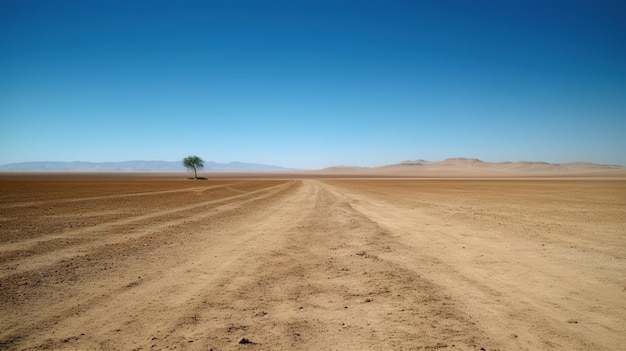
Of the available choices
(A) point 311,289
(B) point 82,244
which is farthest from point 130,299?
(B) point 82,244

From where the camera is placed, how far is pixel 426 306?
4.75m

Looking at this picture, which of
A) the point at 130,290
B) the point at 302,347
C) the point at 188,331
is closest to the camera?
the point at 302,347

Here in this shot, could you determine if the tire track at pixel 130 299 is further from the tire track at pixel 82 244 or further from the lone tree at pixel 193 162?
the lone tree at pixel 193 162

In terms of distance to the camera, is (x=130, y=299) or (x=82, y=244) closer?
(x=130, y=299)

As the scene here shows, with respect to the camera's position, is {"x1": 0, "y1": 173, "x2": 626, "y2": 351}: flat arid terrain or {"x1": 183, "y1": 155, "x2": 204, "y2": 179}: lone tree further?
{"x1": 183, "y1": 155, "x2": 204, "y2": 179}: lone tree

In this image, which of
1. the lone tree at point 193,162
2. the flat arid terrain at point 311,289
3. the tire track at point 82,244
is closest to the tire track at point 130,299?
the flat arid terrain at point 311,289

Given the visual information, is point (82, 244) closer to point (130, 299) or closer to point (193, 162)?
point (130, 299)

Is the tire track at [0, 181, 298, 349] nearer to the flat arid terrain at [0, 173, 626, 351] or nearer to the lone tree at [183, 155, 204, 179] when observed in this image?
the flat arid terrain at [0, 173, 626, 351]

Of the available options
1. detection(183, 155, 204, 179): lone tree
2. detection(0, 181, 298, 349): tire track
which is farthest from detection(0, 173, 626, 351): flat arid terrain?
detection(183, 155, 204, 179): lone tree

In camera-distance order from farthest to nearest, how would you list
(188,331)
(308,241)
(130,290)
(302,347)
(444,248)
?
(308,241) → (444,248) → (130,290) → (188,331) → (302,347)

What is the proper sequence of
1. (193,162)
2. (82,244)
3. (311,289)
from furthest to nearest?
(193,162) → (82,244) → (311,289)

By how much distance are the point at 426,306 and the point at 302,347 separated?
2.09m

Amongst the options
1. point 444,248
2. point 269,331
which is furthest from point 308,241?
point 269,331

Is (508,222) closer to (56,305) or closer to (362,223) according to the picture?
(362,223)
